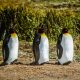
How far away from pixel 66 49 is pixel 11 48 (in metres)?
1.46

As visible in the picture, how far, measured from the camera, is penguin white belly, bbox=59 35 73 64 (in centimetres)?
1542

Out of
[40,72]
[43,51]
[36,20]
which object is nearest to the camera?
[40,72]

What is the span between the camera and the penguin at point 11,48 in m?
15.5

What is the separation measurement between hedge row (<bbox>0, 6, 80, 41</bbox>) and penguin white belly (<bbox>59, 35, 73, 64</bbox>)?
5.66m

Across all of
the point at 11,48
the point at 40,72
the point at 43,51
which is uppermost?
the point at 11,48

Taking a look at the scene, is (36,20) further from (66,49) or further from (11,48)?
(66,49)

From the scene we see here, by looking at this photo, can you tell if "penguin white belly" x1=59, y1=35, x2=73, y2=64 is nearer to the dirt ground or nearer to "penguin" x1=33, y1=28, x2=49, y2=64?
the dirt ground

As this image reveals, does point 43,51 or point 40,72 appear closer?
point 40,72

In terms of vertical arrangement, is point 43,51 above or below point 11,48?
below

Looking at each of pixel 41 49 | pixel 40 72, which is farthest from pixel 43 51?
pixel 40 72

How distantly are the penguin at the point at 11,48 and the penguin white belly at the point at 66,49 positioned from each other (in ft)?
4.00

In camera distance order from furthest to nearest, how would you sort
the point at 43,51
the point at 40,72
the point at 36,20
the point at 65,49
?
the point at 36,20 → the point at 65,49 → the point at 43,51 → the point at 40,72

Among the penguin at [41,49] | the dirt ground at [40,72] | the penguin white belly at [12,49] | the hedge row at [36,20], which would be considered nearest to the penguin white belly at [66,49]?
the dirt ground at [40,72]

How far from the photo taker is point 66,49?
15.5 meters
